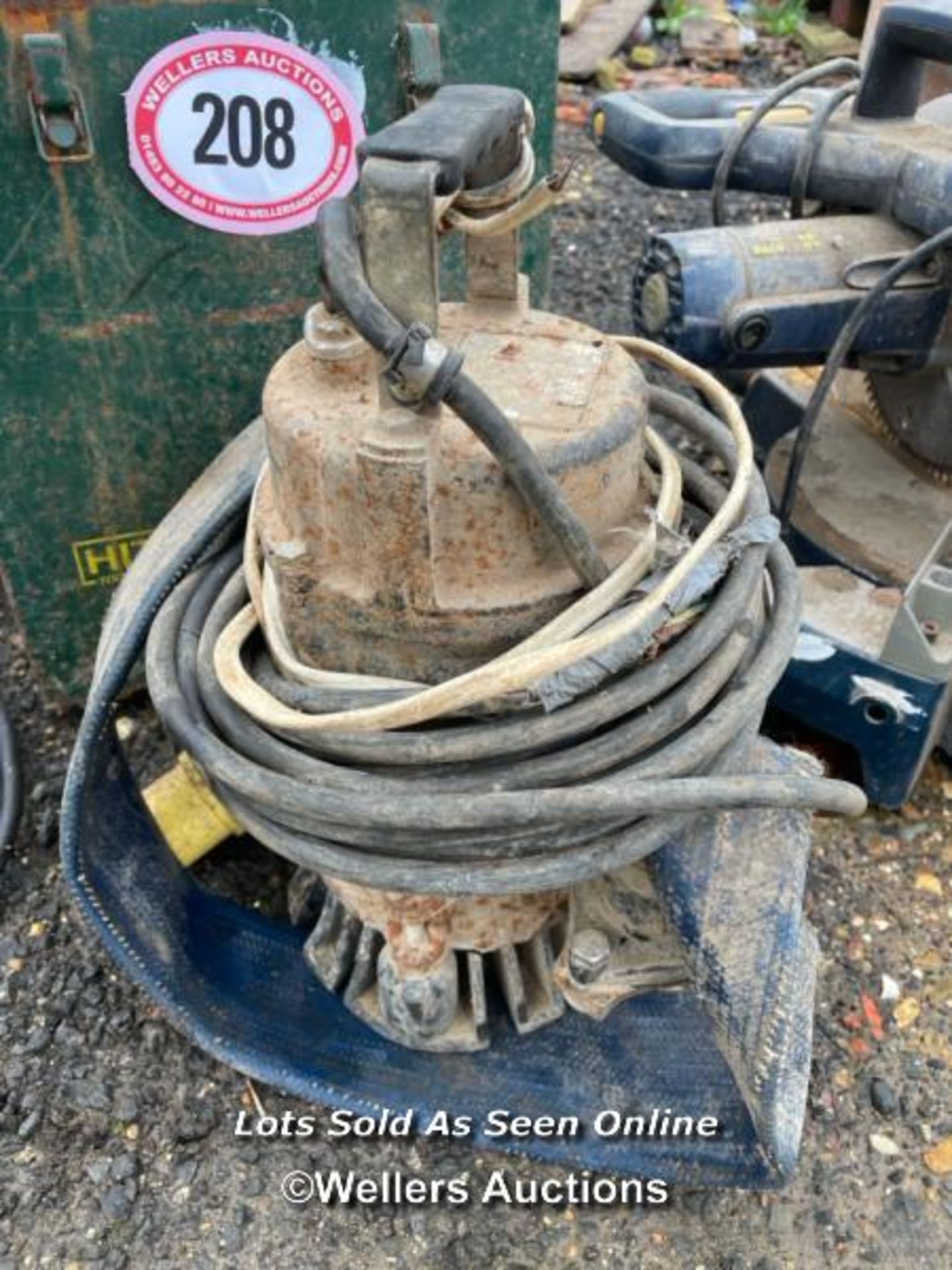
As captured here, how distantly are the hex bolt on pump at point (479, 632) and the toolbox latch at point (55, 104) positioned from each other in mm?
454

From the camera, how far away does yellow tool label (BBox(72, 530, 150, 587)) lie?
5.50ft

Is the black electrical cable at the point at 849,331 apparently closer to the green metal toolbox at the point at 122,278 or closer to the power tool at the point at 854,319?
the power tool at the point at 854,319

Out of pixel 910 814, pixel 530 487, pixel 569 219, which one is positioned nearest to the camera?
pixel 530 487

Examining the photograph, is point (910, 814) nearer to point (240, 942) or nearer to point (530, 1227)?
point (530, 1227)

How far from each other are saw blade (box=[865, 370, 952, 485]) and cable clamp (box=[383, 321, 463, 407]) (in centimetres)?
118

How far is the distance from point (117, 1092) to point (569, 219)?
2684 mm

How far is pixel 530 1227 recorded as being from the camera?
134 cm

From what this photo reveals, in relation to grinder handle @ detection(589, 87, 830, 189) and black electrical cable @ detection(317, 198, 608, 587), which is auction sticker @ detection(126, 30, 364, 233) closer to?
black electrical cable @ detection(317, 198, 608, 587)

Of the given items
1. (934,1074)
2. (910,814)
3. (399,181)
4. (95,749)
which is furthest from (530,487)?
(910,814)

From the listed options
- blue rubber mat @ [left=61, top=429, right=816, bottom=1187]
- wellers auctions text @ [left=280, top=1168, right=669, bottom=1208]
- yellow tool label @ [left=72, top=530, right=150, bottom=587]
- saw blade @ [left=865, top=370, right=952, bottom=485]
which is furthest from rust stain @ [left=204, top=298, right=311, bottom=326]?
wellers auctions text @ [left=280, top=1168, right=669, bottom=1208]

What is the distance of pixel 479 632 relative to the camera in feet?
3.49

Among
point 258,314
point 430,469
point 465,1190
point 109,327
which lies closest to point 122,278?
point 109,327

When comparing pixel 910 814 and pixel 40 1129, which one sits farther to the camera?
pixel 910 814

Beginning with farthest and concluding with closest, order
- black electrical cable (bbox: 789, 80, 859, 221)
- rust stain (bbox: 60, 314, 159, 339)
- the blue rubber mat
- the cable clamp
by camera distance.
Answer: black electrical cable (bbox: 789, 80, 859, 221) → rust stain (bbox: 60, 314, 159, 339) → the blue rubber mat → the cable clamp
